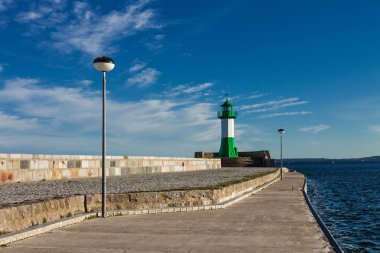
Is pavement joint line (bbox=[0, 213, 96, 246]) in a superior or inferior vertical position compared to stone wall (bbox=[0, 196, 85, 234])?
inferior

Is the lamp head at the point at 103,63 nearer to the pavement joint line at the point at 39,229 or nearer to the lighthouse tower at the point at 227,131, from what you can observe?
the pavement joint line at the point at 39,229

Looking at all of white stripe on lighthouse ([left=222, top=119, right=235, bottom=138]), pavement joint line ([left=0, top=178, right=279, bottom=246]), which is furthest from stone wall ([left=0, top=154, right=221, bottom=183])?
white stripe on lighthouse ([left=222, top=119, right=235, bottom=138])

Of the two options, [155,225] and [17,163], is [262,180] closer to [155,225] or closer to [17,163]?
[17,163]

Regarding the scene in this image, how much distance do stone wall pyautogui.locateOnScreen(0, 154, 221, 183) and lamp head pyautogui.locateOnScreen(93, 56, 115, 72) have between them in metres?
5.81

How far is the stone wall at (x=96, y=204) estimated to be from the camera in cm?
759

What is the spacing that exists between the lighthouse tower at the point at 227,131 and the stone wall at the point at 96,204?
153ft

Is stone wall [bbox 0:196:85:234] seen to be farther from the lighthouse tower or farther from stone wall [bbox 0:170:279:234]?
the lighthouse tower

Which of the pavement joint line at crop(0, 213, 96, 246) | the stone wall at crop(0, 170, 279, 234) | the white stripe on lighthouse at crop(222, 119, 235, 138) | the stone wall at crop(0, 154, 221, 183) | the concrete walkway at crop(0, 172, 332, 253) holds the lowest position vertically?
the concrete walkway at crop(0, 172, 332, 253)

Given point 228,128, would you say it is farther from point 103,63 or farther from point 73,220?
point 73,220

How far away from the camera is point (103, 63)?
9.99 metres

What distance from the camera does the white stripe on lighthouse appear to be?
62188 millimetres

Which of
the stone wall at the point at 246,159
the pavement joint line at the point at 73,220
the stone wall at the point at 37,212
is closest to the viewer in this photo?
the pavement joint line at the point at 73,220

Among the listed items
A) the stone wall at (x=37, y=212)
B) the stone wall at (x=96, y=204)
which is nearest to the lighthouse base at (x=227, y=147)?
the stone wall at (x=96, y=204)

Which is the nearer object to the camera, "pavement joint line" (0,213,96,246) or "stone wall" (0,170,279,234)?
"pavement joint line" (0,213,96,246)
